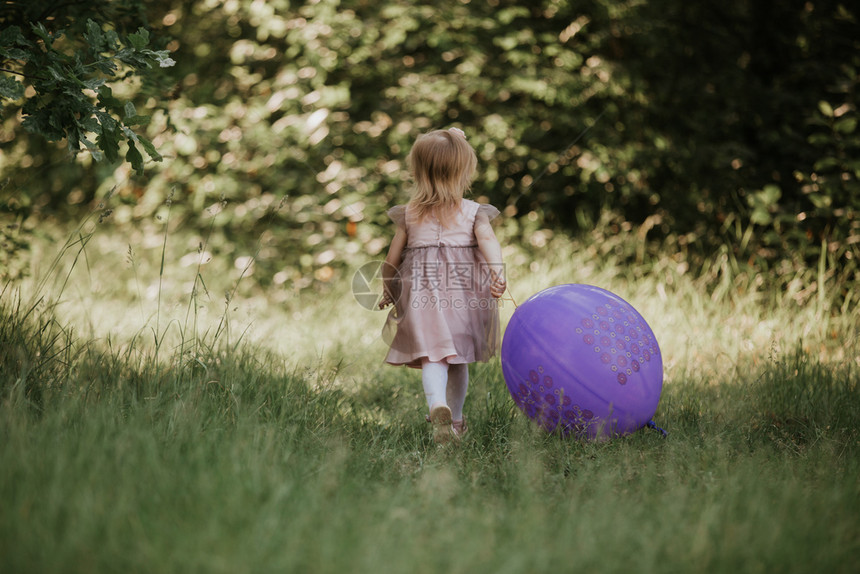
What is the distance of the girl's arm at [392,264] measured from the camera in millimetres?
3275

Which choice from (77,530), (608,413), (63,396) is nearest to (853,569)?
(608,413)

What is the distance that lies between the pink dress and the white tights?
5cm

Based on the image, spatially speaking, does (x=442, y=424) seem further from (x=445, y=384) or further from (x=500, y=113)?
(x=500, y=113)

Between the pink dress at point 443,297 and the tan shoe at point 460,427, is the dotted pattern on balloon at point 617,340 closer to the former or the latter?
the pink dress at point 443,297

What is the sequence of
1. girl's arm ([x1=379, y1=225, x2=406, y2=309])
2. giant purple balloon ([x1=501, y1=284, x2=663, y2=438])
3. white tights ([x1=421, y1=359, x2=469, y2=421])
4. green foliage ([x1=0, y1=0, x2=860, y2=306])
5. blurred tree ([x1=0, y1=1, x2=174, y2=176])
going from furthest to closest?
green foliage ([x1=0, y1=0, x2=860, y2=306]) → girl's arm ([x1=379, y1=225, x2=406, y2=309]) → white tights ([x1=421, y1=359, x2=469, y2=421]) → giant purple balloon ([x1=501, y1=284, x2=663, y2=438]) → blurred tree ([x1=0, y1=1, x2=174, y2=176])

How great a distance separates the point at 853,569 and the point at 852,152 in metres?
3.92

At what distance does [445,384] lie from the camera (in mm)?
3061

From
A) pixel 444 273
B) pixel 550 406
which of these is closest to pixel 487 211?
pixel 444 273

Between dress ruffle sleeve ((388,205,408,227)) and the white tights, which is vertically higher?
dress ruffle sleeve ((388,205,408,227))

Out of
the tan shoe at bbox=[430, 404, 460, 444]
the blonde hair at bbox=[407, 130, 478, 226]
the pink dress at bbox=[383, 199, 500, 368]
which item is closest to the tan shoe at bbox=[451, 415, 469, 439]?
the tan shoe at bbox=[430, 404, 460, 444]

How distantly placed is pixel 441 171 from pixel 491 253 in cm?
44

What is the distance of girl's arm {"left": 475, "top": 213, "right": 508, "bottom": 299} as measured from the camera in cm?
307

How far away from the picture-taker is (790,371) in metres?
3.63

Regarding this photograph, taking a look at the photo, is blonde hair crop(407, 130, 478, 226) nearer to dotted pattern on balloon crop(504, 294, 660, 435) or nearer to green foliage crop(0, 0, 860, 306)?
A: dotted pattern on balloon crop(504, 294, 660, 435)
